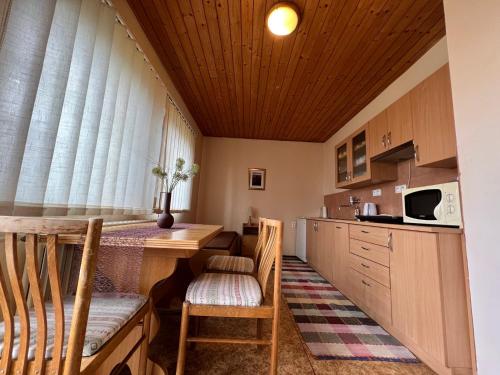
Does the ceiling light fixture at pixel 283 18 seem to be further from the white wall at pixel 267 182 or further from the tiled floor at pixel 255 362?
the white wall at pixel 267 182

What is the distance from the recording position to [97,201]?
1.38m

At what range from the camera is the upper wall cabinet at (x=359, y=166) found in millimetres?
Result: 2521

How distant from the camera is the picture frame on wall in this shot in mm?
4617

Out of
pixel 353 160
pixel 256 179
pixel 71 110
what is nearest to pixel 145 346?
pixel 71 110

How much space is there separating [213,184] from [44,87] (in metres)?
3.65

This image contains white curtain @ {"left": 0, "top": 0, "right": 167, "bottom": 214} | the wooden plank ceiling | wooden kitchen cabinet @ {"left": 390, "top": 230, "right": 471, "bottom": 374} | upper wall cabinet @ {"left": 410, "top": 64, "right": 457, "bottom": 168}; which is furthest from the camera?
the wooden plank ceiling

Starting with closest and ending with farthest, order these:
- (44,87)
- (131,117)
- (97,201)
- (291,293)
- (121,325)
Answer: (121,325) < (44,87) < (97,201) < (131,117) < (291,293)

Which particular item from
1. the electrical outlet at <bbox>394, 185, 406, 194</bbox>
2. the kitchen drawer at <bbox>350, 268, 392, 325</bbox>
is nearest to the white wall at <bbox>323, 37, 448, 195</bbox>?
the electrical outlet at <bbox>394, 185, 406, 194</bbox>

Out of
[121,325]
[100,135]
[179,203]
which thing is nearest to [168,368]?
[121,325]

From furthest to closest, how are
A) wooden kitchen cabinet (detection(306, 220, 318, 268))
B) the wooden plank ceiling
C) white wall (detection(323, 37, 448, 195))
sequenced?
wooden kitchen cabinet (detection(306, 220, 318, 268)) < white wall (detection(323, 37, 448, 195)) < the wooden plank ceiling

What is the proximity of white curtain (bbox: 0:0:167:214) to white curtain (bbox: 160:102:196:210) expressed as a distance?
689 millimetres

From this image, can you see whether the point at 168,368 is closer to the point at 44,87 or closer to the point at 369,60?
the point at 44,87

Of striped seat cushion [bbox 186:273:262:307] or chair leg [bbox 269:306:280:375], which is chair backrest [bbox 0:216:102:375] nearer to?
striped seat cushion [bbox 186:273:262:307]

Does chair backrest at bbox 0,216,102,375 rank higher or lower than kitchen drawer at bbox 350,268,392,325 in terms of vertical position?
higher
